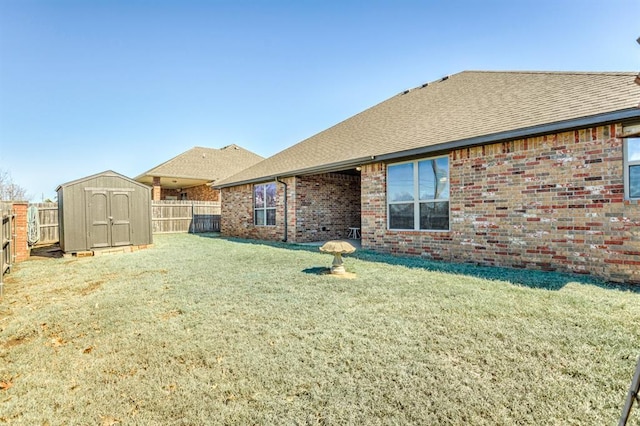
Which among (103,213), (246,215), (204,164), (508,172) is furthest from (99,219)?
(204,164)

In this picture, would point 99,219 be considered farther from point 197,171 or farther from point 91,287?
point 197,171

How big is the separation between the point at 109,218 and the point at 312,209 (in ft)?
22.5

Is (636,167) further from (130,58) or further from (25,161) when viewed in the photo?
(25,161)

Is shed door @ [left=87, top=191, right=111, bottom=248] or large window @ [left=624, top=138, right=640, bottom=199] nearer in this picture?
large window @ [left=624, top=138, right=640, bottom=199]

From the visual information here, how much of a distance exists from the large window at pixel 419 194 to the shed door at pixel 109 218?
28.3ft

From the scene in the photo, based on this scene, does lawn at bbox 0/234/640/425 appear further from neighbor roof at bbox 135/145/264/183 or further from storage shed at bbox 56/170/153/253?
neighbor roof at bbox 135/145/264/183

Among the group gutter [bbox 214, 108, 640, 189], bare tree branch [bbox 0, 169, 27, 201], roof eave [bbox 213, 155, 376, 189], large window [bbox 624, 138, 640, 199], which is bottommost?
large window [bbox 624, 138, 640, 199]

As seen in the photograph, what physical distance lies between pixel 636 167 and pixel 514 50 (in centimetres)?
642

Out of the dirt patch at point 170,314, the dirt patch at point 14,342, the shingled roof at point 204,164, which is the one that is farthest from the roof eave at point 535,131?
the shingled roof at point 204,164

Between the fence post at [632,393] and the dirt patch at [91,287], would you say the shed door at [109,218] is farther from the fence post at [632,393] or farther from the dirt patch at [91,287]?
the fence post at [632,393]

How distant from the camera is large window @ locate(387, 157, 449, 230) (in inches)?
297

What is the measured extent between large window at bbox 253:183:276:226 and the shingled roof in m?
8.52

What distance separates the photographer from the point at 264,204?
1353 centimetres

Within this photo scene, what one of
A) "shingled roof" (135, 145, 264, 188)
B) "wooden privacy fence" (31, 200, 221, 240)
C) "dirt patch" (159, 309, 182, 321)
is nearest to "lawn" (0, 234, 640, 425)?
"dirt patch" (159, 309, 182, 321)
